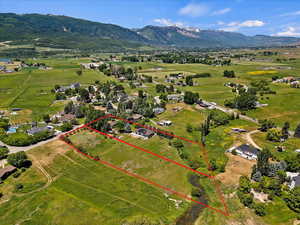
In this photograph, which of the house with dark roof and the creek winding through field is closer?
the creek winding through field

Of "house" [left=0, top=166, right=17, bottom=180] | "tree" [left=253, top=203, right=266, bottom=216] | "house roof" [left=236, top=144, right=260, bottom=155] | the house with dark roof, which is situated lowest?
"tree" [left=253, top=203, right=266, bottom=216]

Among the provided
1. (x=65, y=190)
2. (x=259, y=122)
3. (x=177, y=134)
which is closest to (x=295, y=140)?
(x=259, y=122)

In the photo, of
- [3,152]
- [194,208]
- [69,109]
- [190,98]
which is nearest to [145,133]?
[194,208]

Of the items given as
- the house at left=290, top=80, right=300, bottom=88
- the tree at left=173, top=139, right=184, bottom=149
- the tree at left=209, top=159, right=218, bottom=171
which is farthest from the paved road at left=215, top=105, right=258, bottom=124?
the house at left=290, top=80, right=300, bottom=88

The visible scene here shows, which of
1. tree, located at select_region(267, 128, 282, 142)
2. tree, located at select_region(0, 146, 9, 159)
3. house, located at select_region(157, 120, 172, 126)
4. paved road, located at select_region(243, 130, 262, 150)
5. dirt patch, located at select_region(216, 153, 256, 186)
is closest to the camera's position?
dirt patch, located at select_region(216, 153, 256, 186)

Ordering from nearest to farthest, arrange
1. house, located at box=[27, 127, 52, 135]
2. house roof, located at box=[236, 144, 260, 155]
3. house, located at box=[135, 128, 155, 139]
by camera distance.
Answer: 1. house roof, located at box=[236, 144, 260, 155]
2. house, located at box=[27, 127, 52, 135]
3. house, located at box=[135, 128, 155, 139]

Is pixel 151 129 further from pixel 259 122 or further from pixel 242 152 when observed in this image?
pixel 259 122

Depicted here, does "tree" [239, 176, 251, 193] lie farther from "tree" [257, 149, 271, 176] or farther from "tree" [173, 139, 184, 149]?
"tree" [173, 139, 184, 149]
